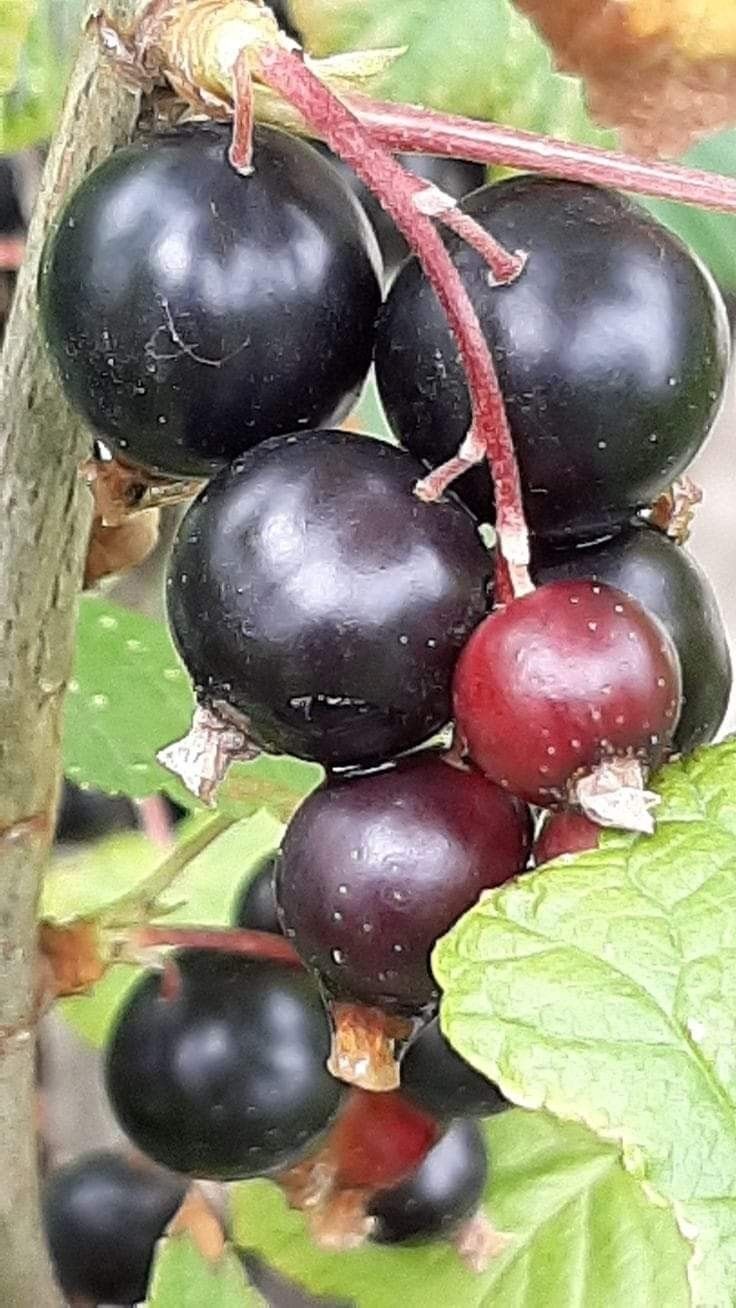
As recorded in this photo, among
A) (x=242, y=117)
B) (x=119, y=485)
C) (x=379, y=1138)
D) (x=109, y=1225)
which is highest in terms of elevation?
(x=242, y=117)

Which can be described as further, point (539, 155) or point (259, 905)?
point (259, 905)

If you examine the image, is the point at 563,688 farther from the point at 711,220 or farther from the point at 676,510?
the point at 711,220

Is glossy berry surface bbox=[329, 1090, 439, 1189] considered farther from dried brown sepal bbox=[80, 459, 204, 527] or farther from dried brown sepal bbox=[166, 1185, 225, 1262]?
dried brown sepal bbox=[80, 459, 204, 527]

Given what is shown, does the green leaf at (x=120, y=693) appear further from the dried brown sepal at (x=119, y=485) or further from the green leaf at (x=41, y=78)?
the dried brown sepal at (x=119, y=485)

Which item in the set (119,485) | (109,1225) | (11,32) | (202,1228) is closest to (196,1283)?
(202,1228)

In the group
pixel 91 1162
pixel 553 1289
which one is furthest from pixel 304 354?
pixel 91 1162

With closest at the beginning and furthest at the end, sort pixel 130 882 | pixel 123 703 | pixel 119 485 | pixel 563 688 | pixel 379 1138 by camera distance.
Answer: pixel 563 688, pixel 119 485, pixel 379 1138, pixel 123 703, pixel 130 882
